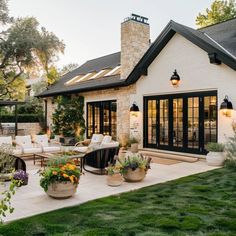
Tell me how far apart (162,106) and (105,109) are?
12.7 feet

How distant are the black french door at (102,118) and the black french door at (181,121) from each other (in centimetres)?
233

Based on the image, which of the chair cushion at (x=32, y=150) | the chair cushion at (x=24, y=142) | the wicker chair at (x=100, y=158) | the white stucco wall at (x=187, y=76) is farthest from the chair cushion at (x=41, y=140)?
the white stucco wall at (x=187, y=76)

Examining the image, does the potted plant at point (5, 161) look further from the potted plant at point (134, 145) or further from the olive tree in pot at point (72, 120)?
the olive tree in pot at point (72, 120)

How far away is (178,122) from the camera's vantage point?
11336 millimetres

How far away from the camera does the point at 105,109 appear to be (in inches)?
586

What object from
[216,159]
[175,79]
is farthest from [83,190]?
[175,79]

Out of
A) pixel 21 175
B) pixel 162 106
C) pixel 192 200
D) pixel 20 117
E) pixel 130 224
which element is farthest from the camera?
pixel 20 117

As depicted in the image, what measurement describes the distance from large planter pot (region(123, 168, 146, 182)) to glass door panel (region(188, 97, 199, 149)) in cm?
458

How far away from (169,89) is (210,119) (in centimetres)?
224

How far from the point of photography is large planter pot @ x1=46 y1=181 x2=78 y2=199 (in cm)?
538

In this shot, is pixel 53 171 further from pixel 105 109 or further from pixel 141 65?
pixel 105 109

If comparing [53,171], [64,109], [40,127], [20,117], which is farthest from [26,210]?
[20,117]

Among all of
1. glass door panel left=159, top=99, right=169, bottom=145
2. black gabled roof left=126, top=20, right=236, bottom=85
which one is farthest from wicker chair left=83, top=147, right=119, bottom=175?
black gabled roof left=126, top=20, right=236, bottom=85

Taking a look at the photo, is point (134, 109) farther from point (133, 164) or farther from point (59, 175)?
point (59, 175)
